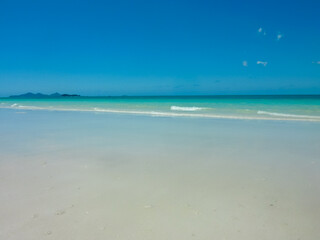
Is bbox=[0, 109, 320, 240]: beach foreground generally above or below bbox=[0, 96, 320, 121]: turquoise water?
below

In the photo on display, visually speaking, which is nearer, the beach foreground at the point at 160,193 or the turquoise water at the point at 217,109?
the beach foreground at the point at 160,193

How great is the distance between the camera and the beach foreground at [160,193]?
2.32 metres

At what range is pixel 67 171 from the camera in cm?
404

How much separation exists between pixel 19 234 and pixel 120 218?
1019 mm

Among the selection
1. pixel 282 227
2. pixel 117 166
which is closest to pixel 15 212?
pixel 117 166

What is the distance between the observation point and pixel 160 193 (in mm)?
3150

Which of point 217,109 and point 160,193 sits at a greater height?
point 217,109

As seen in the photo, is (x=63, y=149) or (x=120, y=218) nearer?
(x=120, y=218)

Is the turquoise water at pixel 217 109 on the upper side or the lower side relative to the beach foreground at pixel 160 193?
upper

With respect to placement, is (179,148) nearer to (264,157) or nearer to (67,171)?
(264,157)

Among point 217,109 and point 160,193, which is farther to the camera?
point 217,109

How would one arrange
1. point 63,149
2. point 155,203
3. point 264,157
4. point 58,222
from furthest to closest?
point 63,149 → point 264,157 → point 155,203 → point 58,222

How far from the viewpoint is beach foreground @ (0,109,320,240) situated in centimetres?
232

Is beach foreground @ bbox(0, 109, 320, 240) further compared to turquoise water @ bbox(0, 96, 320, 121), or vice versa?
turquoise water @ bbox(0, 96, 320, 121)
